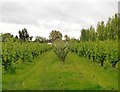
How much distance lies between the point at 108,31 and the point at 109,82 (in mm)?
46212

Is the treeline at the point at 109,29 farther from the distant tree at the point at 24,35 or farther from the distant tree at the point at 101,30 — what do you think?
the distant tree at the point at 24,35

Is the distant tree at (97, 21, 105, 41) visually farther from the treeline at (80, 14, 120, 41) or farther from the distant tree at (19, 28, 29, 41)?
the distant tree at (19, 28, 29, 41)

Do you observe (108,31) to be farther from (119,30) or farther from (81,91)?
(81,91)

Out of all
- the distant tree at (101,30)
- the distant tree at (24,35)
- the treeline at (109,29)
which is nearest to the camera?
the treeline at (109,29)

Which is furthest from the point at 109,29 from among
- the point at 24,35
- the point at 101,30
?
the point at 24,35

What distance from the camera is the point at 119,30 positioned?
186 feet

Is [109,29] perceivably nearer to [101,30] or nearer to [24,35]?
[101,30]

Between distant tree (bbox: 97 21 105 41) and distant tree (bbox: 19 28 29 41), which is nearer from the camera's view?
distant tree (bbox: 97 21 105 41)

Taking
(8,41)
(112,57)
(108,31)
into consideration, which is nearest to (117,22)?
(108,31)

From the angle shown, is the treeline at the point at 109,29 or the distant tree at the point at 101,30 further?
the distant tree at the point at 101,30

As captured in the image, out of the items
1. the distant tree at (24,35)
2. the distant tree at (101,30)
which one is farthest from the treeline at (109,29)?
the distant tree at (24,35)

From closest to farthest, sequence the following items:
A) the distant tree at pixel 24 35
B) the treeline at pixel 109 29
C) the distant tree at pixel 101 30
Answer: the treeline at pixel 109 29 < the distant tree at pixel 101 30 < the distant tree at pixel 24 35

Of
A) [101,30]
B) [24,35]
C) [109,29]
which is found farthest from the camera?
[24,35]

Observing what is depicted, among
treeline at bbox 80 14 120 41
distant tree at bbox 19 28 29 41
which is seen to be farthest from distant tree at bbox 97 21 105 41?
→ distant tree at bbox 19 28 29 41
